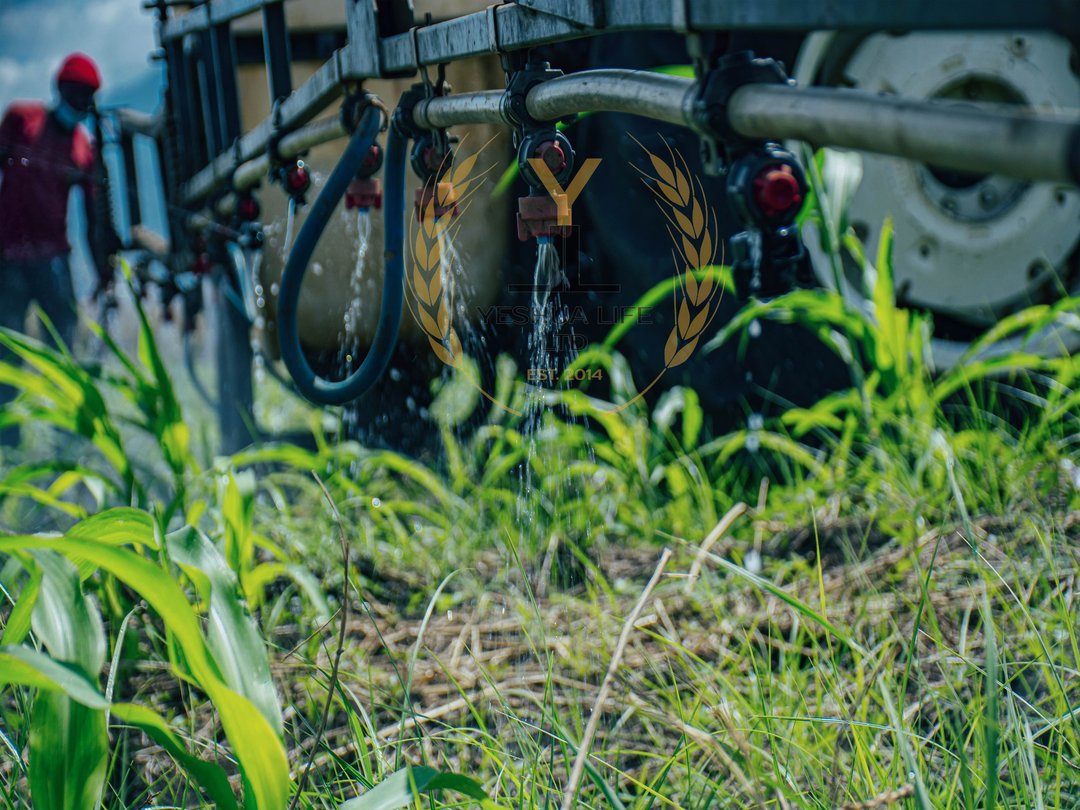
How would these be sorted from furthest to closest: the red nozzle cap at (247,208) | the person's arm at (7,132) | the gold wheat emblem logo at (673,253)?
1. the person's arm at (7,132)
2. the red nozzle cap at (247,208)
3. the gold wheat emblem logo at (673,253)

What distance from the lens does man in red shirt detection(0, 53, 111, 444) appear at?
3332mm

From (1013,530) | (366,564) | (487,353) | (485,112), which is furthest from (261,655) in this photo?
(487,353)

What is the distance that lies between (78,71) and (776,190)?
3.16m

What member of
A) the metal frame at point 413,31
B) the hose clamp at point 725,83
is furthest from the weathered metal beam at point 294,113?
the hose clamp at point 725,83

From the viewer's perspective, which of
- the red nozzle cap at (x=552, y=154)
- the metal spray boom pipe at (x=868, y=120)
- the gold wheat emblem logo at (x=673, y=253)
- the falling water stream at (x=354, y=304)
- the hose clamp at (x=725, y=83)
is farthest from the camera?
the falling water stream at (x=354, y=304)

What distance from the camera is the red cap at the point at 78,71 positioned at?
3.31m

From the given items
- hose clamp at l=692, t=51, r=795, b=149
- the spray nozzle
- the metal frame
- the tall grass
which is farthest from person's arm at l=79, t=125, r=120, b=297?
hose clamp at l=692, t=51, r=795, b=149

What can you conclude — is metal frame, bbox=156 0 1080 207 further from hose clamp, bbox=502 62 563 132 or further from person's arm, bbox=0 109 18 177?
person's arm, bbox=0 109 18 177

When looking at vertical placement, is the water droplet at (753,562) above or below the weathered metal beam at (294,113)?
below

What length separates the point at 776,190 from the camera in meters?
0.77

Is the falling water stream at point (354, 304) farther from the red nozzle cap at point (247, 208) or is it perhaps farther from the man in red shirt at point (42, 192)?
the man in red shirt at point (42, 192)

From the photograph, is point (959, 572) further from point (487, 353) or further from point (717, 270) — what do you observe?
point (487, 353)

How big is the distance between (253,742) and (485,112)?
649 millimetres

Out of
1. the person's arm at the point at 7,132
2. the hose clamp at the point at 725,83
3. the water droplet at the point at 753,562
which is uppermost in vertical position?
the person's arm at the point at 7,132
